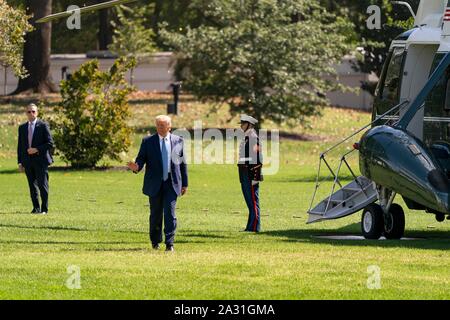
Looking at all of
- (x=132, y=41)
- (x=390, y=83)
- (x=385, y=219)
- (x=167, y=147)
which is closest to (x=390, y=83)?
(x=390, y=83)

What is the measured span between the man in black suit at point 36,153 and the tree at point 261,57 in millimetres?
24489

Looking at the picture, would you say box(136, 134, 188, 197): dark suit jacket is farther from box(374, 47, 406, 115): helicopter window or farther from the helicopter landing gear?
box(374, 47, 406, 115): helicopter window

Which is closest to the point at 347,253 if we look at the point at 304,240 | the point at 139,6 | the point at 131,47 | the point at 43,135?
the point at 304,240

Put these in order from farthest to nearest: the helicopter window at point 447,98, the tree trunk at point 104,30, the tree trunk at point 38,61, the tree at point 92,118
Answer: the tree trunk at point 104,30, the tree trunk at point 38,61, the tree at point 92,118, the helicopter window at point 447,98

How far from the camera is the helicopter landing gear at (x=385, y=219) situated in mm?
21094

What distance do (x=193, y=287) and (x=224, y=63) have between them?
35773 millimetres

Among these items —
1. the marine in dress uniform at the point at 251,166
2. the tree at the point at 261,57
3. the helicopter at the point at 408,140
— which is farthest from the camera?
the tree at the point at 261,57

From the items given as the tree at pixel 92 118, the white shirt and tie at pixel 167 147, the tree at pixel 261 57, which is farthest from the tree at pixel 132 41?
the white shirt and tie at pixel 167 147

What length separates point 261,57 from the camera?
49.9 metres

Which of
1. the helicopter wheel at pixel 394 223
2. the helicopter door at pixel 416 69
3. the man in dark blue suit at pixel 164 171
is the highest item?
the helicopter door at pixel 416 69

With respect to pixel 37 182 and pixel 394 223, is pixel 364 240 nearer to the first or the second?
pixel 394 223

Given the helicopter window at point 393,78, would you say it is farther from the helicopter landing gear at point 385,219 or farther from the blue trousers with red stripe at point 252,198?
the blue trousers with red stripe at point 252,198

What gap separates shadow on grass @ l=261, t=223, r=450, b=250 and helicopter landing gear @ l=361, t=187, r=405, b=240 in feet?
0.91

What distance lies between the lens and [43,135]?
997 inches
